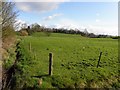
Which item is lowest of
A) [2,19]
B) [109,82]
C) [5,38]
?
[109,82]

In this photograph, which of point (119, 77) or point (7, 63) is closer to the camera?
point (119, 77)

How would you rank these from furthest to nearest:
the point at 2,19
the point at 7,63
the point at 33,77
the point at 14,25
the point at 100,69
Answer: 1. the point at 14,25
2. the point at 2,19
3. the point at 7,63
4. the point at 100,69
5. the point at 33,77

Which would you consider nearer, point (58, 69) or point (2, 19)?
point (58, 69)

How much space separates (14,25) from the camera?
4003cm

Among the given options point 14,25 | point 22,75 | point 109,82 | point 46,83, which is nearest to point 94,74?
point 109,82

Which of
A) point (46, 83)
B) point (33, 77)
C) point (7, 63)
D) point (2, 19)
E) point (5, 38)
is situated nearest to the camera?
point (46, 83)

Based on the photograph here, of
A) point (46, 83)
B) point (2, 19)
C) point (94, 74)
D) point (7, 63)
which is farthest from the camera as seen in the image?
point (2, 19)

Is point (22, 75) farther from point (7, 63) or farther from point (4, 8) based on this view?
point (4, 8)

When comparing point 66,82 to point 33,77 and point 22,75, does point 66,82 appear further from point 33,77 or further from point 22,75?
point 22,75

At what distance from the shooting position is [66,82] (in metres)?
14.8

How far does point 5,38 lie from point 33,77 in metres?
22.6

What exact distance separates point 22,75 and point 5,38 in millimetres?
21578

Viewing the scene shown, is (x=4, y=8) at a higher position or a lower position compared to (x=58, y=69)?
higher

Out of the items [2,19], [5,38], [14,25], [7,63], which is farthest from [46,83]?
[14,25]
